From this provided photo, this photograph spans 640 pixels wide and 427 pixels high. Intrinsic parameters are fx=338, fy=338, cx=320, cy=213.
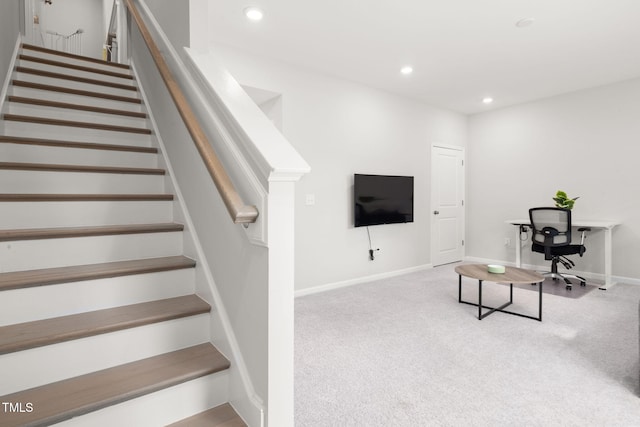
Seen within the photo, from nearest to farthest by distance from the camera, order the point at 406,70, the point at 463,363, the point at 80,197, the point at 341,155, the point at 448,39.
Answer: the point at 80,197, the point at 463,363, the point at 448,39, the point at 406,70, the point at 341,155

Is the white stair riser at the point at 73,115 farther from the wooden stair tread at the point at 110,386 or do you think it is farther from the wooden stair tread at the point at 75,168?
the wooden stair tread at the point at 110,386

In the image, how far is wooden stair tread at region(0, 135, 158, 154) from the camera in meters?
2.05

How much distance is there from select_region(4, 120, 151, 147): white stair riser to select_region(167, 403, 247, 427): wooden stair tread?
206 centimetres

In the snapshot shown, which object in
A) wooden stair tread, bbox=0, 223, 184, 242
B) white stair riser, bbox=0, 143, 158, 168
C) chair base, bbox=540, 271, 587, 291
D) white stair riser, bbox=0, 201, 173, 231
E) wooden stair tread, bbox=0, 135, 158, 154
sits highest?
wooden stair tread, bbox=0, 135, 158, 154

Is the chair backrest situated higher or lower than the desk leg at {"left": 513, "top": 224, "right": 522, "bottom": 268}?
higher

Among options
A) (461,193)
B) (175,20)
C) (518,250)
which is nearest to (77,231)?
(175,20)

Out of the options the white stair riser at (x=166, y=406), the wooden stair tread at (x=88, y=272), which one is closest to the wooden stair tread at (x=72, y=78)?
the wooden stair tread at (x=88, y=272)

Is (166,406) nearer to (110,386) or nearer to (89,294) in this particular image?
(110,386)

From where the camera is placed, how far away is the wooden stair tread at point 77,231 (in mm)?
1553

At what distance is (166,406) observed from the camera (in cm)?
130

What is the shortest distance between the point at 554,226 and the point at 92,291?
495 cm

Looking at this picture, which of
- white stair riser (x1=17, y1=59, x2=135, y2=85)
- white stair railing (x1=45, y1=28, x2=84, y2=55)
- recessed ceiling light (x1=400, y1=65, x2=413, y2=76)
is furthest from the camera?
white stair railing (x1=45, y1=28, x2=84, y2=55)

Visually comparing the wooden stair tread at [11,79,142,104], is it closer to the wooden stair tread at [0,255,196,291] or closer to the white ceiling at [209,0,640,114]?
the white ceiling at [209,0,640,114]

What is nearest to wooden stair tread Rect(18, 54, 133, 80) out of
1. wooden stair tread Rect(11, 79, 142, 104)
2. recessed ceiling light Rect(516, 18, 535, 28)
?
wooden stair tread Rect(11, 79, 142, 104)
